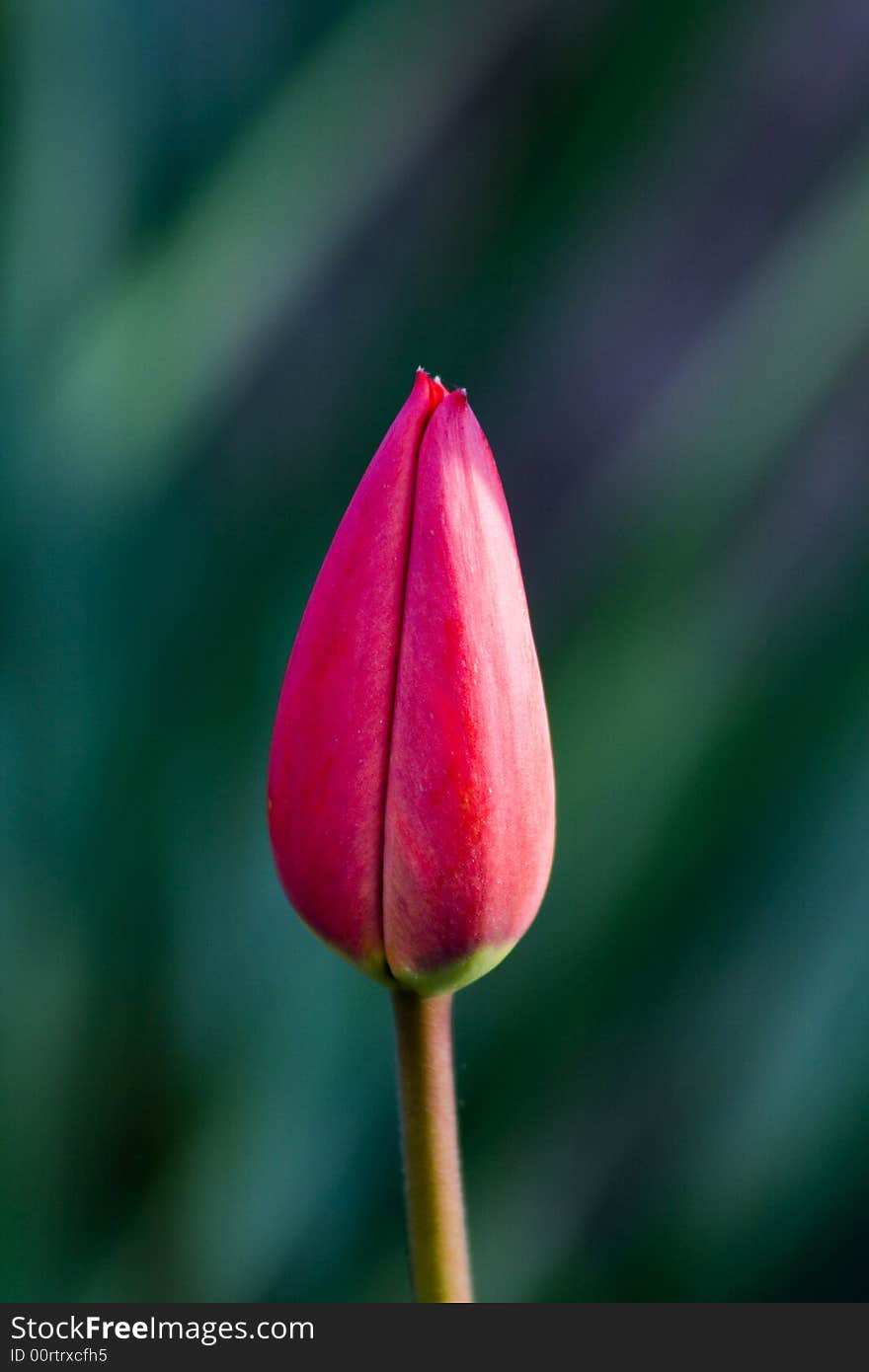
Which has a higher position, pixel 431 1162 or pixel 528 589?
pixel 528 589

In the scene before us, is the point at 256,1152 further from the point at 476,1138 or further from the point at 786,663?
the point at 786,663

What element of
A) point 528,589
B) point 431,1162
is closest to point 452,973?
point 431,1162

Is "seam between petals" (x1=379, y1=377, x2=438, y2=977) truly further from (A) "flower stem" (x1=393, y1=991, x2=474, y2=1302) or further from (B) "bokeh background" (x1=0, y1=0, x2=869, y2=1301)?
(B) "bokeh background" (x1=0, y1=0, x2=869, y2=1301)

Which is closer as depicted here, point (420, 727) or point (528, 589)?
point (420, 727)

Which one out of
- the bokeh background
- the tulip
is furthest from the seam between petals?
the bokeh background

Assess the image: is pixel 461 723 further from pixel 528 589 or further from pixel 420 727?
pixel 528 589

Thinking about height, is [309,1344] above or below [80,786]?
below

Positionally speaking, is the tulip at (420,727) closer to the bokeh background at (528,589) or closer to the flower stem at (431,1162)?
the flower stem at (431,1162)

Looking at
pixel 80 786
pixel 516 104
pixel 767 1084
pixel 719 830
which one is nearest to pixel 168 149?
pixel 516 104

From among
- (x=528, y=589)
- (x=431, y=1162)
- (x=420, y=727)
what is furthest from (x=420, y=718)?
(x=528, y=589)
